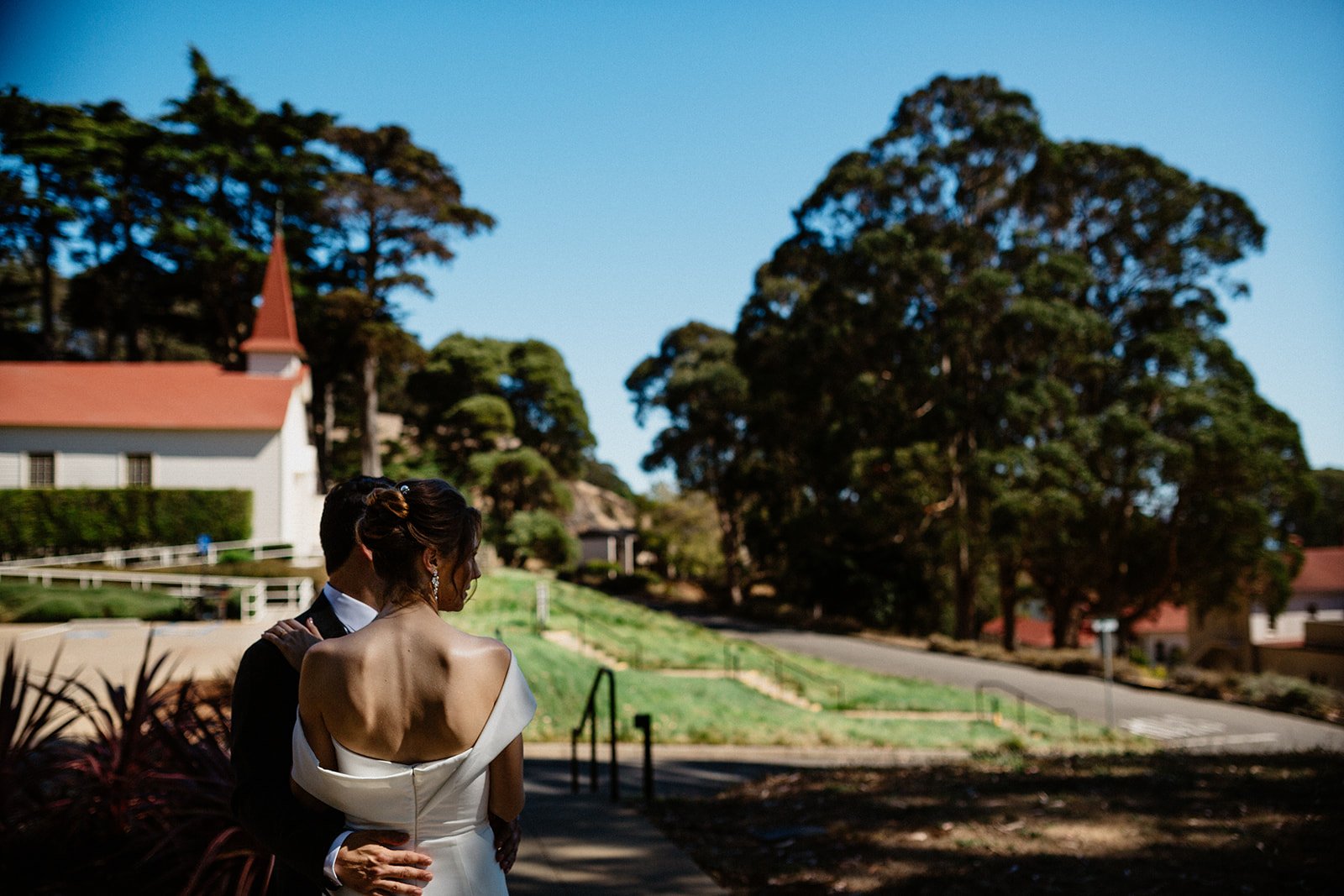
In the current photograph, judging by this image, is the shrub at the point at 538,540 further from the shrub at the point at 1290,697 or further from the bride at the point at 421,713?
the bride at the point at 421,713

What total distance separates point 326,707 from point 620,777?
944cm

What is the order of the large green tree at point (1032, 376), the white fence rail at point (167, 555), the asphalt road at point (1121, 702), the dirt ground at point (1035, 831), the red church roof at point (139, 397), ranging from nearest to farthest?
the dirt ground at point (1035, 831) < the asphalt road at point (1121, 702) < the white fence rail at point (167, 555) < the red church roof at point (139, 397) < the large green tree at point (1032, 376)

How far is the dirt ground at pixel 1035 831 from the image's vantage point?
472cm

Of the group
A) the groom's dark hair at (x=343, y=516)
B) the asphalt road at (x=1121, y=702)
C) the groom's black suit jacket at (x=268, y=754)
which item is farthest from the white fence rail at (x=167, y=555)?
the groom's black suit jacket at (x=268, y=754)

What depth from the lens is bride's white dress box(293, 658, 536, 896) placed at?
2.04 metres

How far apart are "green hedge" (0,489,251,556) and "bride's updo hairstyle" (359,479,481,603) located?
23437mm

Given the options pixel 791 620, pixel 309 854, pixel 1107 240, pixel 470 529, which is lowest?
pixel 791 620

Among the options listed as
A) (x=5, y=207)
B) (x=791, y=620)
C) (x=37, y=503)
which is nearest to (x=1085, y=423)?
(x=791, y=620)

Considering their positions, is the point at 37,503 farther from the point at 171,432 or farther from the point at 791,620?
the point at 791,620

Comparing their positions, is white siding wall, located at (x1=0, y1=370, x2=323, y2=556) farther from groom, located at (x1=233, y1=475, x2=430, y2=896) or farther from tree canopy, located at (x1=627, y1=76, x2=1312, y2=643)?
groom, located at (x1=233, y1=475, x2=430, y2=896)

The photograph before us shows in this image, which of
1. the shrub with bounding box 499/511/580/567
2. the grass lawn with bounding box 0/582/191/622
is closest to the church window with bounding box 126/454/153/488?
the grass lawn with bounding box 0/582/191/622

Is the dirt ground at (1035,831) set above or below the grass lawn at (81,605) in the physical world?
below

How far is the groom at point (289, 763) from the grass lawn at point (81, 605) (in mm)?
15978

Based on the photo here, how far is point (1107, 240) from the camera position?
3275cm
